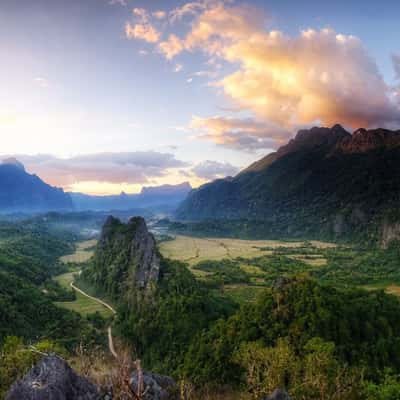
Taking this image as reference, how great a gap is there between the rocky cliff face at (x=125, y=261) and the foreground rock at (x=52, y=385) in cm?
6023

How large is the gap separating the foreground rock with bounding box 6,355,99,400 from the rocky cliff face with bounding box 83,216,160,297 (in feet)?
198

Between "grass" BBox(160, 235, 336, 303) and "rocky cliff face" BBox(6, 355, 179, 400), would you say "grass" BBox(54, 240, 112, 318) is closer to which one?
"grass" BBox(160, 235, 336, 303)

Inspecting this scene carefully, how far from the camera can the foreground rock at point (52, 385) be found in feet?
55.9

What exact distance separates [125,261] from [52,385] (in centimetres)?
8572

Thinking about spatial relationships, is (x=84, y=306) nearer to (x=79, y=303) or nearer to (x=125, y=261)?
(x=79, y=303)

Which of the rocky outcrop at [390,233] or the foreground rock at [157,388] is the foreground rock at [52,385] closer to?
the foreground rock at [157,388]

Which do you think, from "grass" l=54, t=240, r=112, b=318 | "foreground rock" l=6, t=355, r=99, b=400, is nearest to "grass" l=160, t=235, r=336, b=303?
"grass" l=54, t=240, r=112, b=318

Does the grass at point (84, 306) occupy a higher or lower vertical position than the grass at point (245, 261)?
lower

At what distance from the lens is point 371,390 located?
26.9 meters

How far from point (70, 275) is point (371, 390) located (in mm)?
109359

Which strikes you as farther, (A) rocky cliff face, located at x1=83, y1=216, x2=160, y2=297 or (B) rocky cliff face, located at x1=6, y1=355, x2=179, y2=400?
(A) rocky cliff face, located at x1=83, y1=216, x2=160, y2=297

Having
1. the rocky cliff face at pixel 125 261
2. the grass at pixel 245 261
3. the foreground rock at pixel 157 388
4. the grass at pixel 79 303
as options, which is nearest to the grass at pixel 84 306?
the grass at pixel 79 303

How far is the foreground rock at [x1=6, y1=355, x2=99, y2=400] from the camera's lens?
55.9 ft

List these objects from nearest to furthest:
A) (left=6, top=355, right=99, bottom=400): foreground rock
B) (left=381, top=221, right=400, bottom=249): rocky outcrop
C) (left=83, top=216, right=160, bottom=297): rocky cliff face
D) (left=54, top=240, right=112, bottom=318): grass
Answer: (left=6, top=355, right=99, bottom=400): foreground rock, (left=54, top=240, right=112, bottom=318): grass, (left=83, top=216, right=160, bottom=297): rocky cliff face, (left=381, top=221, right=400, bottom=249): rocky outcrop
